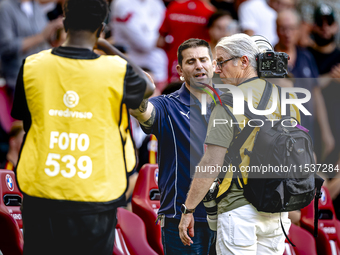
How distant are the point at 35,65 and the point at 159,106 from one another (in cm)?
117

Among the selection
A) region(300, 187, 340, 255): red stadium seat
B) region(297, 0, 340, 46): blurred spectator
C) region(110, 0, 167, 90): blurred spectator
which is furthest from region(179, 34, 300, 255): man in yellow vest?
region(297, 0, 340, 46): blurred spectator

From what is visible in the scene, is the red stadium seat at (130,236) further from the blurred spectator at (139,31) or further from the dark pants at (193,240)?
the blurred spectator at (139,31)

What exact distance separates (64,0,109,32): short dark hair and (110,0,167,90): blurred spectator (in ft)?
15.4

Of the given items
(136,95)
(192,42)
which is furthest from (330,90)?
(136,95)

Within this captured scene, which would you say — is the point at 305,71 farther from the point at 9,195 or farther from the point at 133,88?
the point at 133,88

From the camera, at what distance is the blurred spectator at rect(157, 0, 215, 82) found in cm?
730

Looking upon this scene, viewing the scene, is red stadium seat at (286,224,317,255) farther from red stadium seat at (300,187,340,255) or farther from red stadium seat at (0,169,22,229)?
red stadium seat at (0,169,22,229)

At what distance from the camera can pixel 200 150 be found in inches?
137

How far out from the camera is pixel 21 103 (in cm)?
262

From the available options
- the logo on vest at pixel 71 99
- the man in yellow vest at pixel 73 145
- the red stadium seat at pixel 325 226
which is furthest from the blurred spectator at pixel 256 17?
the logo on vest at pixel 71 99

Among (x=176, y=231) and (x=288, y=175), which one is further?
(x=176, y=231)

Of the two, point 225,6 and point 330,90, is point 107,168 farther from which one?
point 225,6

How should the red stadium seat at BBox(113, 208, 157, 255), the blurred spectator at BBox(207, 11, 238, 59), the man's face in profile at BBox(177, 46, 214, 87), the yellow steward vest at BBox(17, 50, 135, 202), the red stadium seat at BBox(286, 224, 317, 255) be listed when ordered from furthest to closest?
the blurred spectator at BBox(207, 11, 238, 59) → the red stadium seat at BBox(286, 224, 317, 255) → the red stadium seat at BBox(113, 208, 157, 255) → the man's face in profile at BBox(177, 46, 214, 87) → the yellow steward vest at BBox(17, 50, 135, 202)

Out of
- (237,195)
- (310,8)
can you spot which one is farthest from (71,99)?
(310,8)
